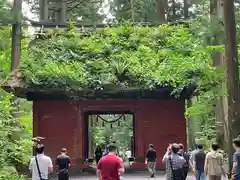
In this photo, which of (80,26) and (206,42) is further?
(80,26)

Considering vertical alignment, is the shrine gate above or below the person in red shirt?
above

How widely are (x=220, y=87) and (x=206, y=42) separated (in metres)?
1.97

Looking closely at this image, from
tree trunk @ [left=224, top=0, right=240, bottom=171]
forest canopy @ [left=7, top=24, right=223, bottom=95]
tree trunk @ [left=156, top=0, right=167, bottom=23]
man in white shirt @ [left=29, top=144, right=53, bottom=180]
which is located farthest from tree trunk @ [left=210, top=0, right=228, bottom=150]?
tree trunk @ [left=156, top=0, right=167, bottom=23]

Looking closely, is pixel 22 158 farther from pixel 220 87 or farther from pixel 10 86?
pixel 220 87

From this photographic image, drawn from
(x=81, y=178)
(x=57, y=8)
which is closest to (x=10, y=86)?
(x=81, y=178)

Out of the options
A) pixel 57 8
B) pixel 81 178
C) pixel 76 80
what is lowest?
pixel 81 178

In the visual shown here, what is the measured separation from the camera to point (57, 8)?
41688mm

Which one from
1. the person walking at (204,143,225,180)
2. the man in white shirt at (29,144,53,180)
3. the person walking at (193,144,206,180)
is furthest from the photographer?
the person walking at (193,144,206,180)

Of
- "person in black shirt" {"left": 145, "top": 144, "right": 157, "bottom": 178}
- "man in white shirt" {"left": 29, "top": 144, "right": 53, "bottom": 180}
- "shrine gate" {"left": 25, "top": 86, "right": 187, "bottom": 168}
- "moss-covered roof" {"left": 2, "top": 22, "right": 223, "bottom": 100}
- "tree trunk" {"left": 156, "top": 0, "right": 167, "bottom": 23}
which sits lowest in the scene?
"person in black shirt" {"left": 145, "top": 144, "right": 157, "bottom": 178}

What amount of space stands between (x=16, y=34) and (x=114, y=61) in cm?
525

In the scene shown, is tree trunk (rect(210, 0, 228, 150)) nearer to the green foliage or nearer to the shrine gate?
the shrine gate

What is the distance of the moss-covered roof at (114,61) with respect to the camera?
23188mm

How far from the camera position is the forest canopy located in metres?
23.2

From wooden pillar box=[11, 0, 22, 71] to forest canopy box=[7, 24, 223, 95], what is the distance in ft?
2.96
